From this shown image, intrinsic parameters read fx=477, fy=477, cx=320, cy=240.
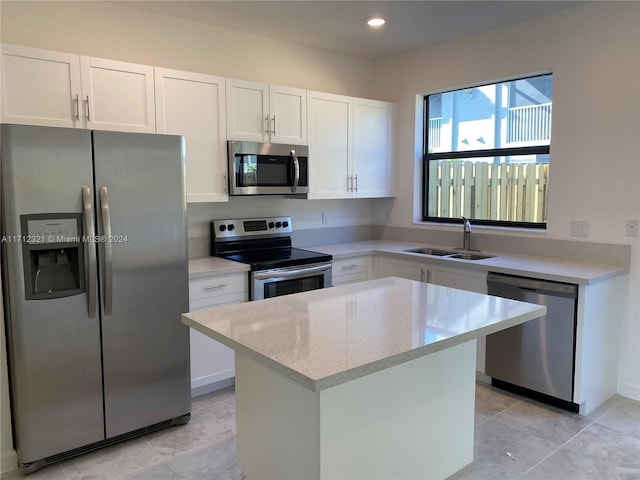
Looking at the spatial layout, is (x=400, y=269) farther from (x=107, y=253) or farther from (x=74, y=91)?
(x=74, y=91)

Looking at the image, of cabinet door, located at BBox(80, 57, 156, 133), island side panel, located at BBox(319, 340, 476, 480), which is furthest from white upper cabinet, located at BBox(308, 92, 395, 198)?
island side panel, located at BBox(319, 340, 476, 480)

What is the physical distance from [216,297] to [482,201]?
2354mm

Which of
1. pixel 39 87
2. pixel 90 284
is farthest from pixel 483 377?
pixel 39 87

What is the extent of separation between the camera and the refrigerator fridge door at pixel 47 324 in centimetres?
223

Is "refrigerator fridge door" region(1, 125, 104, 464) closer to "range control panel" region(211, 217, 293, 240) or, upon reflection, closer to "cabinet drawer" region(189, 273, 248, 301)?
"cabinet drawer" region(189, 273, 248, 301)

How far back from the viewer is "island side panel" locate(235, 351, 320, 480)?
5.47 feet

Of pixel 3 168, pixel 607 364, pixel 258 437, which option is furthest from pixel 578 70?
pixel 3 168

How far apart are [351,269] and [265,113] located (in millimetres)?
1411

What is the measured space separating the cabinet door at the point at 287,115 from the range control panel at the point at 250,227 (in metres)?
0.68

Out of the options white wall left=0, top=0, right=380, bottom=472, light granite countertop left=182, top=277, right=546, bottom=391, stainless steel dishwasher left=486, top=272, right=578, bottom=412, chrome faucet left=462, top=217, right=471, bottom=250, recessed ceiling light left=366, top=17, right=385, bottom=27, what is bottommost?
stainless steel dishwasher left=486, top=272, right=578, bottom=412

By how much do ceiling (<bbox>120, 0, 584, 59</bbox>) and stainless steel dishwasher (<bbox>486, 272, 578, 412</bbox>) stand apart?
6.00 feet

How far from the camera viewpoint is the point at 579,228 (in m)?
3.32

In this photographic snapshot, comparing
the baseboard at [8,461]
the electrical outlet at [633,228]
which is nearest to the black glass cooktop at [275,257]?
the baseboard at [8,461]

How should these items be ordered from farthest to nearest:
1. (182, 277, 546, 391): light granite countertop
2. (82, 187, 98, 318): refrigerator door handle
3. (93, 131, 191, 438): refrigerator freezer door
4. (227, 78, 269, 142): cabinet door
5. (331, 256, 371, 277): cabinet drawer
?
(331, 256, 371, 277): cabinet drawer, (227, 78, 269, 142): cabinet door, (93, 131, 191, 438): refrigerator freezer door, (82, 187, 98, 318): refrigerator door handle, (182, 277, 546, 391): light granite countertop
